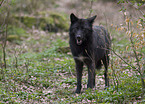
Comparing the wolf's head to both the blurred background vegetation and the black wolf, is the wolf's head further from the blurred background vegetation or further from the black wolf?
the blurred background vegetation

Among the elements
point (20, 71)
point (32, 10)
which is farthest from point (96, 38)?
point (32, 10)

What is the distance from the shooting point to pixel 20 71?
7.16 metres

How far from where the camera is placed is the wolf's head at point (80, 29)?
5.71 meters

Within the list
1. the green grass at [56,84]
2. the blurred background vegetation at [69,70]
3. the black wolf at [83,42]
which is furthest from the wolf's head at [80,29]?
the green grass at [56,84]

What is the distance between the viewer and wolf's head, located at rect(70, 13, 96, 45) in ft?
18.7

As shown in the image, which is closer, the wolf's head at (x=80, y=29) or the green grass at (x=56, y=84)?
the green grass at (x=56, y=84)

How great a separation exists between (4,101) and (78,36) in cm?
257

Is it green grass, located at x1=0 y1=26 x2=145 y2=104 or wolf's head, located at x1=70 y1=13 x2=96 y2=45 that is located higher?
wolf's head, located at x1=70 y1=13 x2=96 y2=45

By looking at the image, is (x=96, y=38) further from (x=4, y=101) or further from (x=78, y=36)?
(x=4, y=101)

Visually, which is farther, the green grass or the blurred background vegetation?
the green grass

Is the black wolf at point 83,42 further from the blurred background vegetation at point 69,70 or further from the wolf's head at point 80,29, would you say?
the blurred background vegetation at point 69,70

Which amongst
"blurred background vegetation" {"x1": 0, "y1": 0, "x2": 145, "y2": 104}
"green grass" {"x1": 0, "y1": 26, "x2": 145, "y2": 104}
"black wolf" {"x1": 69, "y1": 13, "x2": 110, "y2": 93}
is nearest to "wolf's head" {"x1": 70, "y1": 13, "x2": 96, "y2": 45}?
"black wolf" {"x1": 69, "y1": 13, "x2": 110, "y2": 93}

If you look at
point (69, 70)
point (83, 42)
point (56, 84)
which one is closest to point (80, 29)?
point (83, 42)

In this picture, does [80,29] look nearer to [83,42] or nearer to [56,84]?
[83,42]
